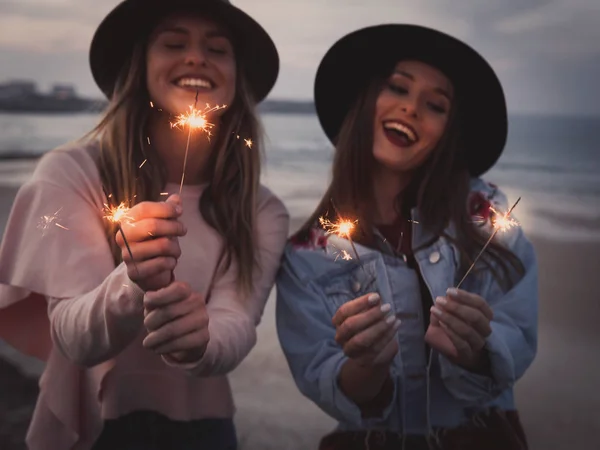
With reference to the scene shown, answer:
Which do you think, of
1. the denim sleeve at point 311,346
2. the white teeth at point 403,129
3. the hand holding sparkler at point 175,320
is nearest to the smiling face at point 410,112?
the white teeth at point 403,129

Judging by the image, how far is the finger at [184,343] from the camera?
27.7 inches

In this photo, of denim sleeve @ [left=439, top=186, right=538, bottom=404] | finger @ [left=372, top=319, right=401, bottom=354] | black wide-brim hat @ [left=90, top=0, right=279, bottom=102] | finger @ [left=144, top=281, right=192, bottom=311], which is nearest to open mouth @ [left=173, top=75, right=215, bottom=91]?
black wide-brim hat @ [left=90, top=0, right=279, bottom=102]

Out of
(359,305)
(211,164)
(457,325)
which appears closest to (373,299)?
(359,305)

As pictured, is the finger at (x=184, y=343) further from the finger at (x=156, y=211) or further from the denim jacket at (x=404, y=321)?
the denim jacket at (x=404, y=321)

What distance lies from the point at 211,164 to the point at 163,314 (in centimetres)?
33

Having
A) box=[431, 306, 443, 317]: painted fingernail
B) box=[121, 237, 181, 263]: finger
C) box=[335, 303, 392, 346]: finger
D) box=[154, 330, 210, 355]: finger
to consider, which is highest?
box=[121, 237, 181, 263]: finger

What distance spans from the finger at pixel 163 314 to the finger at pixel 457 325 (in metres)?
0.33

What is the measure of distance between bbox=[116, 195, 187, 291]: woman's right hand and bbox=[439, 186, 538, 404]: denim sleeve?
47 cm

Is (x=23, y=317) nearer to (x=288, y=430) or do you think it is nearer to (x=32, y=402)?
(x=32, y=402)

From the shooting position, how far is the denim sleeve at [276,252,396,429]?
913 mm

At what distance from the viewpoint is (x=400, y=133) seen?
3.08 ft

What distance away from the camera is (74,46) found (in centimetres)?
102

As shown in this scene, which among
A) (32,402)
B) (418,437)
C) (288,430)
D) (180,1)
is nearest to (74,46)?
(180,1)

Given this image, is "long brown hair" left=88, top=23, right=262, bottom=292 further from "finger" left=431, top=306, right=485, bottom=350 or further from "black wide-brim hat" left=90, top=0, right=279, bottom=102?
"finger" left=431, top=306, right=485, bottom=350
